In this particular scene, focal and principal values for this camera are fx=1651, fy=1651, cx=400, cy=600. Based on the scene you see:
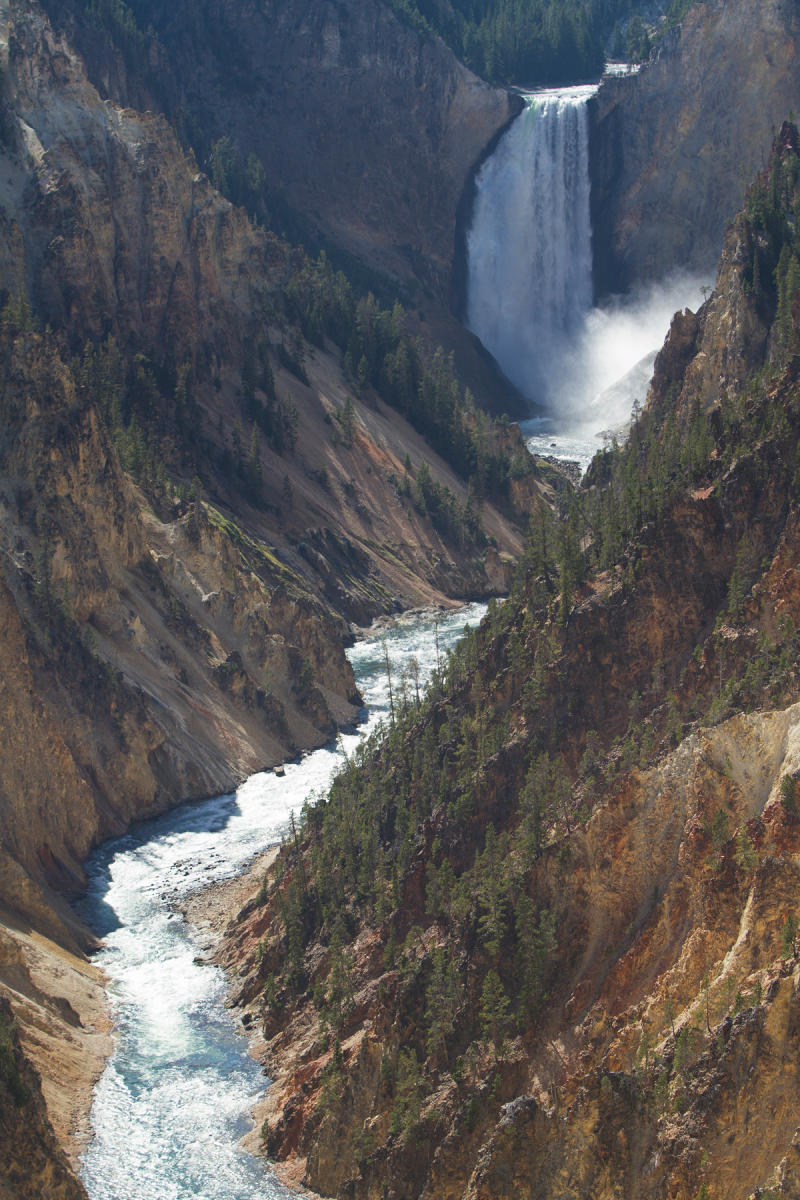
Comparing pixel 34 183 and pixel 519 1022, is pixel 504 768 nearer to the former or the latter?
pixel 519 1022

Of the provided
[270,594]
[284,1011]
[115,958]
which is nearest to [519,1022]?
[284,1011]

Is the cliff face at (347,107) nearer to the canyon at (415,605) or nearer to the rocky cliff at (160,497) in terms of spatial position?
the canyon at (415,605)

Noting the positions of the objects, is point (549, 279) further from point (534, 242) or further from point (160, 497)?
point (160, 497)

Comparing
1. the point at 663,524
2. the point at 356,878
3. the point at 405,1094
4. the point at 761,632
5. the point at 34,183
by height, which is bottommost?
the point at 405,1094

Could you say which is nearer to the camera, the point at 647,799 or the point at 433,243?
the point at 647,799

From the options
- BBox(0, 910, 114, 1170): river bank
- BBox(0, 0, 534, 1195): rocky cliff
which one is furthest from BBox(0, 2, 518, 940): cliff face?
BBox(0, 910, 114, 1170): river bank

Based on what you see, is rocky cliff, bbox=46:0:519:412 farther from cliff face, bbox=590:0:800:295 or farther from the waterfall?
cliff face, bbox=590:0:800:295
